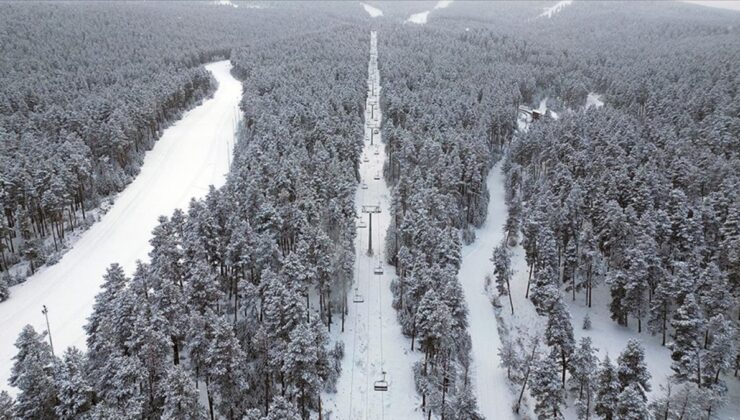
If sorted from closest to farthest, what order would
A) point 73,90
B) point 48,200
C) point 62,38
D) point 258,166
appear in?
point 48,200
point 258,166
point 73,90
point 62,38

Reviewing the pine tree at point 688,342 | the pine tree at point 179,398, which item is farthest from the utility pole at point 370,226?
the pine tree at point 179,398

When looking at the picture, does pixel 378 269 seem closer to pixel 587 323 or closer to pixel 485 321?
pixel 485 321

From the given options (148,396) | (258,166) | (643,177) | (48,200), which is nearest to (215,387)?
(148,396)

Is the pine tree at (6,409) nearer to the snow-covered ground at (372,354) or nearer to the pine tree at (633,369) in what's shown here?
the snow-covered ground at (372,354)

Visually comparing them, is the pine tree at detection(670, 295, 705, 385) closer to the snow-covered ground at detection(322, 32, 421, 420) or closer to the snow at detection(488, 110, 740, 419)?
the snow at detection(488, 110, 740, 419)

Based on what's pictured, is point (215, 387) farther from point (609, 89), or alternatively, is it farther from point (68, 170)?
point (609, 89)

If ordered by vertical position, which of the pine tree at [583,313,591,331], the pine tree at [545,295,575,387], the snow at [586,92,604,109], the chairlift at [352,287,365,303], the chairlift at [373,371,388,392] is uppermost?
the snow at [586,92,604,109]

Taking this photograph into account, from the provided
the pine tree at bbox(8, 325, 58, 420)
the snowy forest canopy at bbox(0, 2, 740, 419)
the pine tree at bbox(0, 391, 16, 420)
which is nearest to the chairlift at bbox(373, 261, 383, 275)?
the snowy forest canopy at bbox(0, 2, 740, 419)
